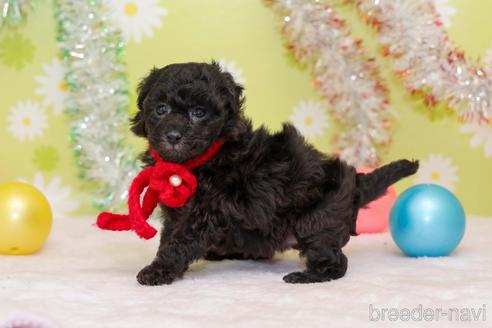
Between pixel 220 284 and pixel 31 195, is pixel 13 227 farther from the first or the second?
pixel 220 284

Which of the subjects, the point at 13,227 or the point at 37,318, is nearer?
the point at 37,318

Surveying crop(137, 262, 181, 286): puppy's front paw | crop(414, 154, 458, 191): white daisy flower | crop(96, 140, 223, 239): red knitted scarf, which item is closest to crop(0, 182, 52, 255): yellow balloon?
crop(96, 140, 223, 239): red knitted scarf

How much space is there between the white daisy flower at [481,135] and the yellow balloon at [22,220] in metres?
2.71

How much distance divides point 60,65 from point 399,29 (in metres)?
2.10

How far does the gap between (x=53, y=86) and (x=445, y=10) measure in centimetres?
→ 254

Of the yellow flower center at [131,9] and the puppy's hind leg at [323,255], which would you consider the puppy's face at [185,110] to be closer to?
the puppy's hind leg at [323,255]

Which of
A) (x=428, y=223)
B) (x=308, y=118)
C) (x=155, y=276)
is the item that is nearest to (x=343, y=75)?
(x=308, y=118)

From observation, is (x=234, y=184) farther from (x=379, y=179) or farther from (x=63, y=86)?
(x=63, y=86)

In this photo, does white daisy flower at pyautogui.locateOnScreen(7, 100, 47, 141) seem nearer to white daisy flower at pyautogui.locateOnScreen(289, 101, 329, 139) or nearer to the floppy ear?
white daisy flower at pyautogui.locateOnScreen(289, 101, 329, 139)

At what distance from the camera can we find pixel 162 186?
2539mm

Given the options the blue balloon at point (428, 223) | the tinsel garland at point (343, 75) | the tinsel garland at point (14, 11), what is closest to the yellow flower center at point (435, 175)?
the tinsel garland at point (343, 75)

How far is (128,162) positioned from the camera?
4297 millimetres

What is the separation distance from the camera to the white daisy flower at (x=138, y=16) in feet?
14.4

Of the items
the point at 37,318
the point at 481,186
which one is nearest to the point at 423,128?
the point at 481,186
